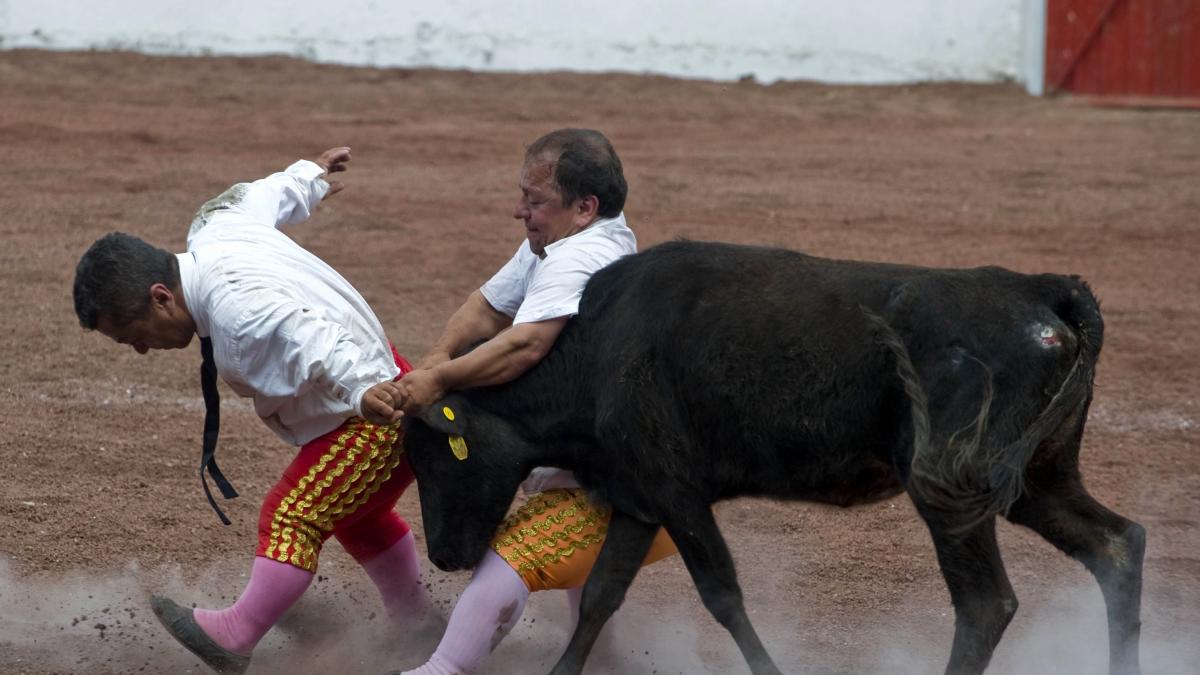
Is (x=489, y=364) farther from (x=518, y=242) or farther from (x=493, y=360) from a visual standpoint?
(x=518, y=242)

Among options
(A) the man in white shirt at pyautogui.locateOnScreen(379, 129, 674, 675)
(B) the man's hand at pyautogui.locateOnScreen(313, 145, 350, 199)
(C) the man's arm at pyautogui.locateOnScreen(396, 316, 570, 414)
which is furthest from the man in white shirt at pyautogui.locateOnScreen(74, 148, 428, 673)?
(B) the man's hand at pyautogui.locateOnScreen(313, 145, 350, 199)

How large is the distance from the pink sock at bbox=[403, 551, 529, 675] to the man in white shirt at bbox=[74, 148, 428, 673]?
1.40 ft

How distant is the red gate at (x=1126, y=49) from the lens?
1564cm

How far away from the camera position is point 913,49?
16.3m

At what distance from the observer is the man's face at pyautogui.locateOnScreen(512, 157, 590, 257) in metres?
4.21

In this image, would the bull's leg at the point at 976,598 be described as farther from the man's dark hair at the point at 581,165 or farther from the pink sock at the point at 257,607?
the pink sock at the point at 257,607

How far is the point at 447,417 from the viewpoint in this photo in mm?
4055

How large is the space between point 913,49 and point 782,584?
11.9m

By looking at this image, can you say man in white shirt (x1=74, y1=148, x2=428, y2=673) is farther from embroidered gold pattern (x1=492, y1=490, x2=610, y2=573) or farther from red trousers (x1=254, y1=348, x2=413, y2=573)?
embroidered gold pattern (x1=492, y1=490, x2=610, y2=573)

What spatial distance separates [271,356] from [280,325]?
0.12 m

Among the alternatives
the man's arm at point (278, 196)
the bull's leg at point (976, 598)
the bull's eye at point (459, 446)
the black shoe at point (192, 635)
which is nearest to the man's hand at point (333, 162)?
the man's arm at point (278, 196)

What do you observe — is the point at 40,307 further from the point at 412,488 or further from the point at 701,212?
the point at 701,212

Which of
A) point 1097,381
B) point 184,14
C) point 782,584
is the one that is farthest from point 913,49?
point 782,584

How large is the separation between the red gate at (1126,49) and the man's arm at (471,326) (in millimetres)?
12801
